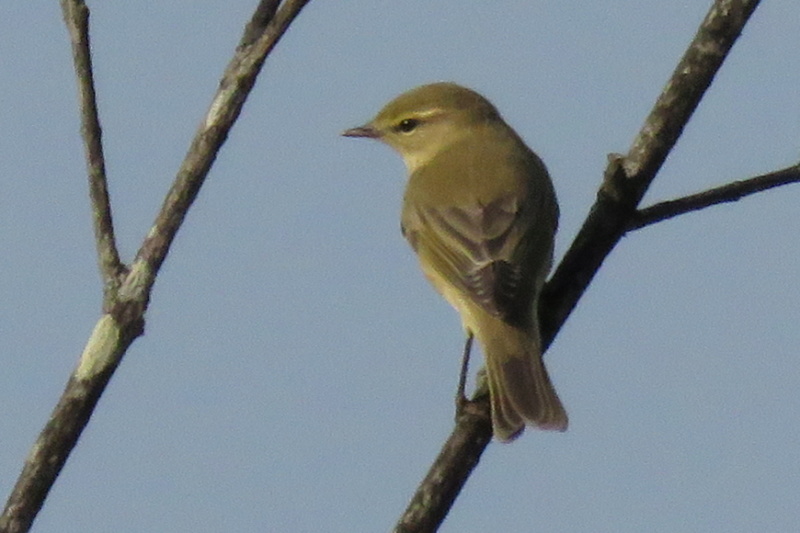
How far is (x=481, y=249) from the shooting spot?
7250 millimetres

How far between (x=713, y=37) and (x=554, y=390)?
1927mm

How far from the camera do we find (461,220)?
24.9 ft

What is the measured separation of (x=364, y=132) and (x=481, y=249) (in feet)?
7.60

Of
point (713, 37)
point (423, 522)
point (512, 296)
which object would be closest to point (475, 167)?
point (512, 296)

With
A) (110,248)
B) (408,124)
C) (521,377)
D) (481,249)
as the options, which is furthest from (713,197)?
(408,124)

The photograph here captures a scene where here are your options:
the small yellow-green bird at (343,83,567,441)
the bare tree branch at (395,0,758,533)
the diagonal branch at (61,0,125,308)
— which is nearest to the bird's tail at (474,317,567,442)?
the small yellow-green bird at (343,83,567,441)

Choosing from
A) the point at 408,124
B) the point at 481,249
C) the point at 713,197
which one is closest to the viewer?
the point at 713,197

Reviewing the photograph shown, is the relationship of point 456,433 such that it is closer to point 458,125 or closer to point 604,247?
point 604,247

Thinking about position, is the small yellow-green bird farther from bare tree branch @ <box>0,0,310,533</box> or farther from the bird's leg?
bare tree branch @ <box>0,0,310,533</box>

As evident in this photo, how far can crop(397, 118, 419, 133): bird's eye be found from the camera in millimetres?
9133

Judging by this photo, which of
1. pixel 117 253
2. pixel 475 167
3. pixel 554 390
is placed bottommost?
pixel 554 390

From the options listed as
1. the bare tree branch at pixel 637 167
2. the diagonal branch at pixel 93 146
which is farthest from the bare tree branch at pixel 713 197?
the diagonal branch at pixel 93 146

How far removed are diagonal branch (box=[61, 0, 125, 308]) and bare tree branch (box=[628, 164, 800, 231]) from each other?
238 cm

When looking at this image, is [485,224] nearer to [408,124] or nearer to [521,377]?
[521,377]
